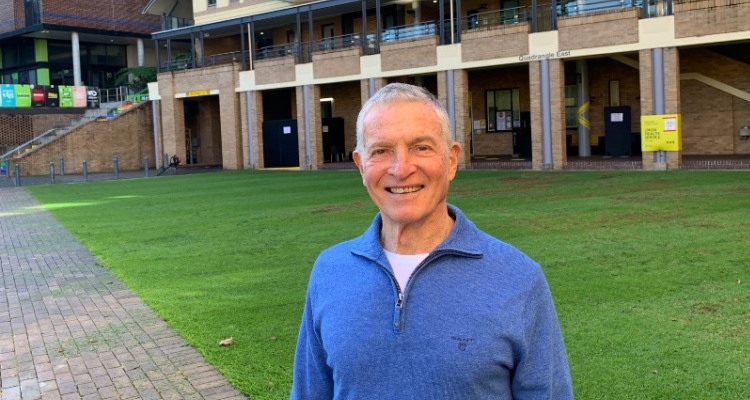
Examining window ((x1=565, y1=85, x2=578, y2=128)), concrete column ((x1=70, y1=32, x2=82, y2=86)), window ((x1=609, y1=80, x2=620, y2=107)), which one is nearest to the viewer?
window ((x1=609, y1=80, x2=620, y2=107))

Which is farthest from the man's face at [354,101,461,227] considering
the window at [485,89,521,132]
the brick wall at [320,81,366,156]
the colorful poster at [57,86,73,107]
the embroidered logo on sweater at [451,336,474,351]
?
the colorful poster at [57,86,73,107]

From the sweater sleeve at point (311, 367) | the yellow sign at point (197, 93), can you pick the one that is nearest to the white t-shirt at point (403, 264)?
the sweater sleeve at point (311, 367)

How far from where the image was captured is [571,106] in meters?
35.5

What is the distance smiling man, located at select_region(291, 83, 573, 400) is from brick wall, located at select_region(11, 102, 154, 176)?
140 feet

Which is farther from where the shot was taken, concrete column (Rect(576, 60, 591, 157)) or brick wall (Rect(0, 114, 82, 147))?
brick wall (Rect(0, 114, 82, 147))

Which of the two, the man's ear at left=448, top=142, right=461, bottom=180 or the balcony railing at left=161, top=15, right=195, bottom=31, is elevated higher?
the balcony railing at left=161, top=15, right=195, bottom=31

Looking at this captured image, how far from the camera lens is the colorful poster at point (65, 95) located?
4922 cm

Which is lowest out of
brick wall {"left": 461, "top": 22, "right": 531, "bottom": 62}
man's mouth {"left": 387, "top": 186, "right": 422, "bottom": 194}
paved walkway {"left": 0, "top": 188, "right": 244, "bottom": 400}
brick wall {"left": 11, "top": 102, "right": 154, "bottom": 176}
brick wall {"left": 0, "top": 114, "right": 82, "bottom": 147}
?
paved walkway {"left": 0, "top": 188, "right": 244, "bottom": 400}

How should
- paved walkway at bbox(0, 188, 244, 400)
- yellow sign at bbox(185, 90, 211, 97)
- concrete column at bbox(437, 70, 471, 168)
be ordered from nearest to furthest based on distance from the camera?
paved walkway at bbox(0, 188, 244, 400) < concrete column at bbox(437, 70, 471, 168) < yellow sign at bbox(185, 90, 211, 97)

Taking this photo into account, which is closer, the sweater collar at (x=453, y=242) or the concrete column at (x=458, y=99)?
the sweater collar at (x=453, y=242)

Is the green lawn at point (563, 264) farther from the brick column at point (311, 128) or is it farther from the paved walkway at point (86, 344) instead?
the brick column at point (311, 128)

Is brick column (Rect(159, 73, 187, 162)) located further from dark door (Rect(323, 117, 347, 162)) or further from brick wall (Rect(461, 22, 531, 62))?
brick wall (Rect(461, 22, 531, 62))

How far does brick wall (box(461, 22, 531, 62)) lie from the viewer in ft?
96.7

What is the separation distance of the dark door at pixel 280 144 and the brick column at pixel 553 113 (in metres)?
14.3
